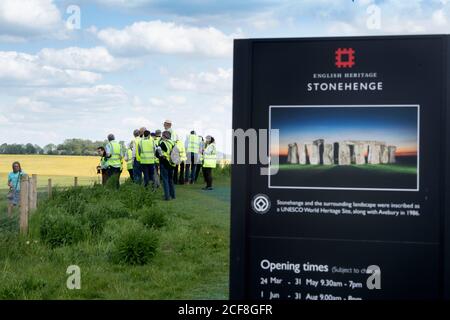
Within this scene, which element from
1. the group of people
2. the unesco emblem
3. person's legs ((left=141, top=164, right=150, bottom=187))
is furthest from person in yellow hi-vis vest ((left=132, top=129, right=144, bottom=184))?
the unesco emblem

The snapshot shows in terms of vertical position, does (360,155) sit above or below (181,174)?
above

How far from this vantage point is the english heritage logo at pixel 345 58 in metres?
5.41

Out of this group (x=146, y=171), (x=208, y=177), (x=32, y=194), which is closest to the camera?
(x=32, y=194)

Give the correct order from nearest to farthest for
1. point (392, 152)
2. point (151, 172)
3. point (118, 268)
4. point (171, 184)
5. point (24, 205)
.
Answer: point (392, 152), point (118, 268), point (24, 205), point (171, 184), point (151, 172)

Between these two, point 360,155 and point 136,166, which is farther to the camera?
point 136,166

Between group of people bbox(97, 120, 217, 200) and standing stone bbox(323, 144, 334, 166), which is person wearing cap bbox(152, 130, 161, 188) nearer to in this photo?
group of people bbox(97, 120, 217, 200)

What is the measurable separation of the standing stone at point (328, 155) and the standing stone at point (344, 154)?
63mm

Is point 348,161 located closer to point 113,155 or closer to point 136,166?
point 113,155

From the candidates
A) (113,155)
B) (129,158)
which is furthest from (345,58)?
(129,158)

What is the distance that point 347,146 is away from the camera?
542 cm

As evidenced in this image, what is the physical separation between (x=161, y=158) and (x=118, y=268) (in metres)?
10.1

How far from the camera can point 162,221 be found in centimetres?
1502
